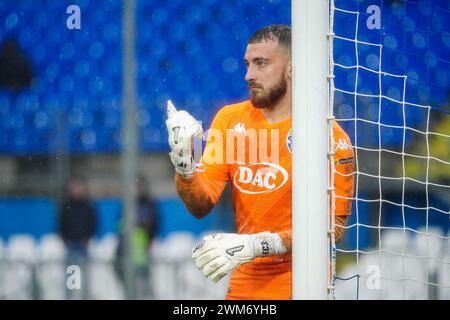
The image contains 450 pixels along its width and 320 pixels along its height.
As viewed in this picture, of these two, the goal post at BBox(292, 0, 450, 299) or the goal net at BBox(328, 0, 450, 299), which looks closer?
the goal post at BBox(292, 0, 450, 299)

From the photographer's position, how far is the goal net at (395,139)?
2.40 m

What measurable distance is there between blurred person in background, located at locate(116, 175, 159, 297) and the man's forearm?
295 mm

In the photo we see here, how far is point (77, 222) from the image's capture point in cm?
269

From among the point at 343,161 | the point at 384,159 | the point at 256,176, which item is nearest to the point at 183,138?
the point at 256,176

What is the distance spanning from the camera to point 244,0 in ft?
7.91

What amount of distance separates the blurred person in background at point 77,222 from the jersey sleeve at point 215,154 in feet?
1.73

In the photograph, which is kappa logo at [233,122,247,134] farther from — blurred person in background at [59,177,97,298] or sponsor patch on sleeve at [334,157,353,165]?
blurred person in background at [59,177,97,298]

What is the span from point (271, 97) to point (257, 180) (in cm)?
29

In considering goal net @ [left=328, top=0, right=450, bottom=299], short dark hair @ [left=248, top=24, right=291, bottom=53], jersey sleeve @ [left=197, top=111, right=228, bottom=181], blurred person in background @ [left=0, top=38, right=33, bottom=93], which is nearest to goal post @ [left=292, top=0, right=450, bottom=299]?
goal net @ [left=328, top=0, right=450, bottom=299]

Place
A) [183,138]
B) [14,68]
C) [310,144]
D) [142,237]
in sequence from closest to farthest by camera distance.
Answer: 1. [310,144]
2. [183,138]
3. [14,68]
4. [142,237]

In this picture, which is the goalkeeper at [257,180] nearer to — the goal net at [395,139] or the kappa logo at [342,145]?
the kappa logo at [342,145]

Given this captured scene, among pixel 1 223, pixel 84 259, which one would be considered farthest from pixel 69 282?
pixel 1 223

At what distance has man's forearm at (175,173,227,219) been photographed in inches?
92.6

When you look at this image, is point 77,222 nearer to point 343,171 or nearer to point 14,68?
point 14,68
